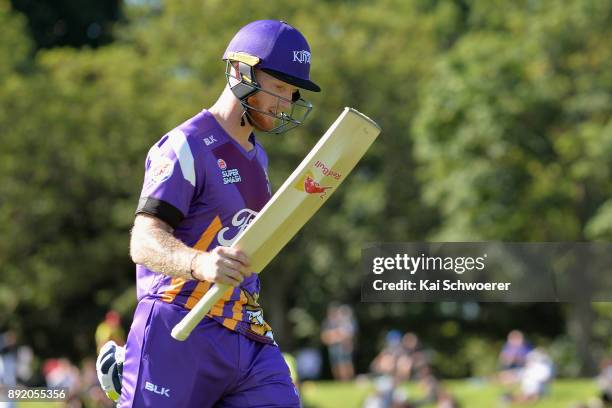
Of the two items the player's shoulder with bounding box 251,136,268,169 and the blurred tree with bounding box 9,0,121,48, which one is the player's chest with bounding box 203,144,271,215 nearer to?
the player's shoulder with bounding box 251,136,268,169

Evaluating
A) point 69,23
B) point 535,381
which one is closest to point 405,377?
point 535,381

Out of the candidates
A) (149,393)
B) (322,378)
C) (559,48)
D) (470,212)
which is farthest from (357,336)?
(149,393)

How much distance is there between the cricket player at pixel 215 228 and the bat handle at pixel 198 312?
266mm

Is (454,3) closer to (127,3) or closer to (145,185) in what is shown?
(127,3)

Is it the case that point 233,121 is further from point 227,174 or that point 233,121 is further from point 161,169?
point 161,169

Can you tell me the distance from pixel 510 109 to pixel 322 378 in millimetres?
14416

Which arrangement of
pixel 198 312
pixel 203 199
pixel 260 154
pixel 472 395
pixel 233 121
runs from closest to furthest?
pixel 198 312 → pixel 203 199 → pixel 233 121 → pixel 260 154 → pixel 472 395

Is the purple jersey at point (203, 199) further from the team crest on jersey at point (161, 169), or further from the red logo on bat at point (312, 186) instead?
the red logo on bat at point (312, 186)

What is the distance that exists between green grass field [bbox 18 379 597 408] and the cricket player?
16368mm

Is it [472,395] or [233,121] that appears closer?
[233,121]

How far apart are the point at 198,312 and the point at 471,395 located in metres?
19.4

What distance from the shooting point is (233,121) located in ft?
17.0

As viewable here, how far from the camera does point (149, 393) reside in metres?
4.96

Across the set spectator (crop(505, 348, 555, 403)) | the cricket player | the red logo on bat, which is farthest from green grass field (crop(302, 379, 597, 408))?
the red logo on bat
